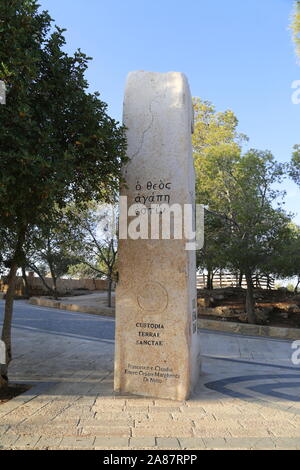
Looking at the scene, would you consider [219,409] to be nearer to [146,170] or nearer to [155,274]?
[155,274]

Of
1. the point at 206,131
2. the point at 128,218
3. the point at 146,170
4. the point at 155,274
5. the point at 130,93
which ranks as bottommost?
the point at 155,274

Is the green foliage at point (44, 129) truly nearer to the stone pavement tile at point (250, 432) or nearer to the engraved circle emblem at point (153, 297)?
the engraved circle emblem at point (153, 297)

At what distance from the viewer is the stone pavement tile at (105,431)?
15.2 ft

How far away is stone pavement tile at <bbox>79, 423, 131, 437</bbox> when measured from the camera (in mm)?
4621

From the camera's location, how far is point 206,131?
28.1m

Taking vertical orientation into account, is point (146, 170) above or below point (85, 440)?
above

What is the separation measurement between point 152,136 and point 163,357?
3417 millimetres

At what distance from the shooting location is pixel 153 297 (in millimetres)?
6383

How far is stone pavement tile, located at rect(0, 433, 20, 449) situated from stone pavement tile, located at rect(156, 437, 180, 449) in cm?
153

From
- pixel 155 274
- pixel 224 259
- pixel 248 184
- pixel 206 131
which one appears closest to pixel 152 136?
pixel 155 274

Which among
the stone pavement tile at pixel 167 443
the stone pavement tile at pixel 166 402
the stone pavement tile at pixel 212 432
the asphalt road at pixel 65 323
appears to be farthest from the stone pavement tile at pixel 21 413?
the asphalt road at pixel 65 323

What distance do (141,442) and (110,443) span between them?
A: 324 millimetres

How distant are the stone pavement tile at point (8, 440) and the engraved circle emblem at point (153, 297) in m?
2.56

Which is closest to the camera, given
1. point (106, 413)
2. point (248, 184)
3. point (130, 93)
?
point (106, 413)
